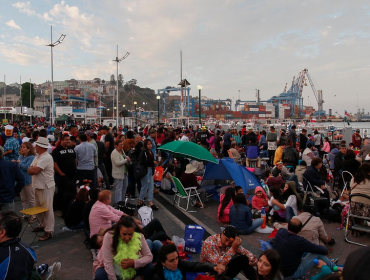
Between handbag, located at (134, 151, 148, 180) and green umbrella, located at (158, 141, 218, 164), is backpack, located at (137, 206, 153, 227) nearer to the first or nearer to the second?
handbag, located at (134, 151, 148, 180)

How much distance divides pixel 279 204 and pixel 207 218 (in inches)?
63.1

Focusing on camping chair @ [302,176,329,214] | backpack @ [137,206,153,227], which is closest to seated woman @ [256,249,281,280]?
backpack @ [137,206,153,227]

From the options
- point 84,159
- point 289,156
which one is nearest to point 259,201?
point 289,156

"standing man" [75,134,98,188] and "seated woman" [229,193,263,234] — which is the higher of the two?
"standing man" [75,134,98,188]

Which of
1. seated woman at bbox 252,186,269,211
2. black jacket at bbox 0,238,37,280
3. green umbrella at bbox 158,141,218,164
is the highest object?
green umbrella at bbox 158,141,218,164

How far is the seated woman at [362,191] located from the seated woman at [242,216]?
1809mm

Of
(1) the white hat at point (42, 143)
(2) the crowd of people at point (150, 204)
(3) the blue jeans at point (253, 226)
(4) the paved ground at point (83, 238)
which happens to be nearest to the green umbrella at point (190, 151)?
(2) the crowd of people at point (150, 204)

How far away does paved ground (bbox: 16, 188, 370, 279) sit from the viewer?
14.8 feet

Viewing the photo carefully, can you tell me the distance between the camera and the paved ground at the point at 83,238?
4.50m

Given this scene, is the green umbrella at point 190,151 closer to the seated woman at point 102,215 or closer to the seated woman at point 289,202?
the seated woman at point 289,202

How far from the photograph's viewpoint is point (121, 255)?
3525mm

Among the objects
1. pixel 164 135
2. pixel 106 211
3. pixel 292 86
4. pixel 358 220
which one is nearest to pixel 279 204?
pixel 358 220

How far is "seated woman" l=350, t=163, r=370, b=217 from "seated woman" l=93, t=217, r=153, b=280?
401 cm

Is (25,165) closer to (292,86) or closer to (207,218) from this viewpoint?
(207,218)
